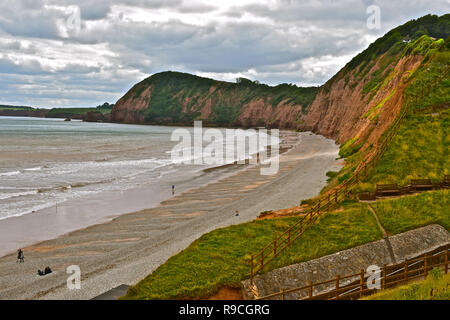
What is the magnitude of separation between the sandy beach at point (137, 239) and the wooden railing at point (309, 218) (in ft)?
22.1

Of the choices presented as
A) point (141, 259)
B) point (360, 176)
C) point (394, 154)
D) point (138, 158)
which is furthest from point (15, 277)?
point (138, 158)

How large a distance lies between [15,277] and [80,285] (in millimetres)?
4566

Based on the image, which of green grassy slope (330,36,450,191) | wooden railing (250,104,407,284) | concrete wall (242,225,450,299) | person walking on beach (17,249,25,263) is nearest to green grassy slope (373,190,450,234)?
concrete wall (242,225,450,299)

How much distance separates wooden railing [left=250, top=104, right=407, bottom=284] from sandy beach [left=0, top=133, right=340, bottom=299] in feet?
22.1

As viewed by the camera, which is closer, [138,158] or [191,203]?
[191,203]

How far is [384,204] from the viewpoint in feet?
77.0

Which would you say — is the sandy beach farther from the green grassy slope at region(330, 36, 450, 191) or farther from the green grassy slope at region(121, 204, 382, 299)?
the green grassy slope at region(330, 36, 450, 191)

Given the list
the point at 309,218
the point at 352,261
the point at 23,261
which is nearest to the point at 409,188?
the point at 309,218

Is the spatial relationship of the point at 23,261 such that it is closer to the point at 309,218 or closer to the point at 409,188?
the point at 309,218

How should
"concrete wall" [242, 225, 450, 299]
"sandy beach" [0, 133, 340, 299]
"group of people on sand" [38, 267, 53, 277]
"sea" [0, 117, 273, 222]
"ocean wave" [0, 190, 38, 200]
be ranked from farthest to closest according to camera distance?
"ocean wave" [0, 190, 38, 200], "sea" [0, 117, 273, 222], "group of people on sand" [38, 267, 53, 277], "sandy beach" [0, 133, 340, 299], "concrete wall" [242, 225, 450, 299]

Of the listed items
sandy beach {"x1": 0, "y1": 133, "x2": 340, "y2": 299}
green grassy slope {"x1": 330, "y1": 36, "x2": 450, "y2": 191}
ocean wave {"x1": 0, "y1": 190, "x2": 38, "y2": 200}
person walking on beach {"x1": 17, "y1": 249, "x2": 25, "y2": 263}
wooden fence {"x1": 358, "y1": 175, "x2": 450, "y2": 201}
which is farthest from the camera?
ocean wave {"x1": 0, "y1": 190, "x2": 38, "y2": 200}

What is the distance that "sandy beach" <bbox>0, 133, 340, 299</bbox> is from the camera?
774 inches
